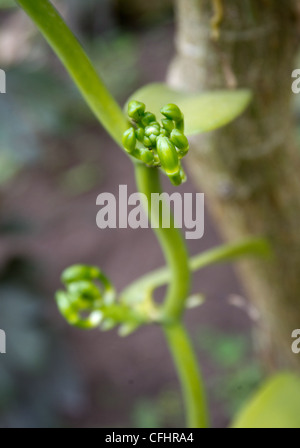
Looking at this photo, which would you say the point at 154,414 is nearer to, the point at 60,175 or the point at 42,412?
the point at 42,412

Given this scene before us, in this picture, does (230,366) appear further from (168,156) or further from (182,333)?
(168,156)

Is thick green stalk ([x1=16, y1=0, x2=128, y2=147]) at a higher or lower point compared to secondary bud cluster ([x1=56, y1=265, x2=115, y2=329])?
higher

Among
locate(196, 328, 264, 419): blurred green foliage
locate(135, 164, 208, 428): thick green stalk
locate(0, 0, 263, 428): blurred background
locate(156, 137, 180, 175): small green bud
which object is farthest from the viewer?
locate(196, 328, 264, 419): blurred green foliage

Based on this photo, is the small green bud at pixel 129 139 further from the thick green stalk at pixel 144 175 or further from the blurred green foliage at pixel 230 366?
the blurred green foliage at pixel 230 366

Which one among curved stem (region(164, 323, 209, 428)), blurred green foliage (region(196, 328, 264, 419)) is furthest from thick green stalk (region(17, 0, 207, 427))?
blurred green foliage (region(196, 328, 264, 419))

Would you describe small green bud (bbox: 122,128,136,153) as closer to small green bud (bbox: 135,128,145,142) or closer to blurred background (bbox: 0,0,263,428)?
small green bud (bbox: 135,128,145,142)

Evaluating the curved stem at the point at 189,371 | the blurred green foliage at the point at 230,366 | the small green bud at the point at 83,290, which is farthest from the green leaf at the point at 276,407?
the blurred green foliage at the point at 230,366
